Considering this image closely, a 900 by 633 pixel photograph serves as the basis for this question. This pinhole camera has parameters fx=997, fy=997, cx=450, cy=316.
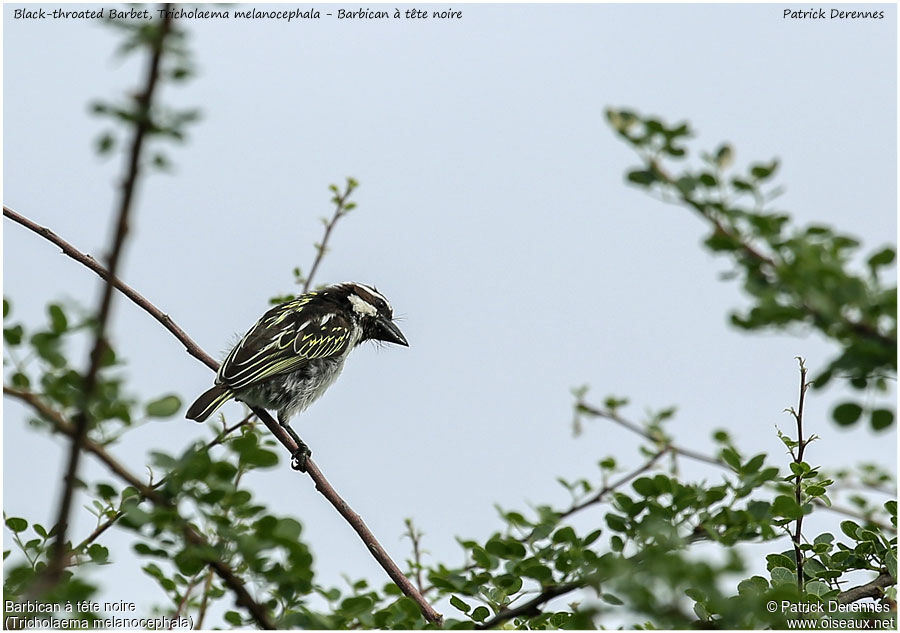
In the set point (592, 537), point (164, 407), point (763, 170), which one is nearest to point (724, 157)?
point (763, 170)

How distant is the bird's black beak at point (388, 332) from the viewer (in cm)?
727

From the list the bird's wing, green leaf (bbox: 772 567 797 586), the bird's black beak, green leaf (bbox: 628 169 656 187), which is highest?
the bird's black beak

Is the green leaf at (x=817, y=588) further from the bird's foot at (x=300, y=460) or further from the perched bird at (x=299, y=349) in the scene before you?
the perched bird at (x=299, y=349)

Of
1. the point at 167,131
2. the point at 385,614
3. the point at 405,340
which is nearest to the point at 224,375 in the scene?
the point at 405,340

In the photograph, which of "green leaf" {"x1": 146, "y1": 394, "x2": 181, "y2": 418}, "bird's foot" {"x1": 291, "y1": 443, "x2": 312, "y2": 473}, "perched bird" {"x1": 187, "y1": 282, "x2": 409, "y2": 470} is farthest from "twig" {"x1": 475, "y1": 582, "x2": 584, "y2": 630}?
"perched bird" {"x1": 187, "y1": 282, "x2": 409, "y2": 470}

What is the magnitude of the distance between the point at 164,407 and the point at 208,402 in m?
3.60

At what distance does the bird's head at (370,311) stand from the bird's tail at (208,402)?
1.62 metres

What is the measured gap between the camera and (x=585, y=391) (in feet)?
9.66

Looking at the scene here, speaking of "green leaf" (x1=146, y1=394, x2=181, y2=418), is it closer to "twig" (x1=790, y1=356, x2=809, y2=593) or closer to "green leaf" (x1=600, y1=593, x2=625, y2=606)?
"green leaf" (x1=600, y1=593, x2=625, y2=606)

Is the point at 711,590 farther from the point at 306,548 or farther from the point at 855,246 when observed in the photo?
the point at 306,548

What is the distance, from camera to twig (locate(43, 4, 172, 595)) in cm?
153

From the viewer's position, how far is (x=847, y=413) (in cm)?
193

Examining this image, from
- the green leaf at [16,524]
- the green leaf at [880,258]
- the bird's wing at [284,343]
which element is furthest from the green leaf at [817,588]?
the bird's wing at [284,343]

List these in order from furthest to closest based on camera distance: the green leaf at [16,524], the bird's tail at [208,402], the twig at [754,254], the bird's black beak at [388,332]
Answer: the bird's black beak at [388,332] < the bird's tail at [208,402] < the green leaf at [16,524] < the twig at [754,254]
